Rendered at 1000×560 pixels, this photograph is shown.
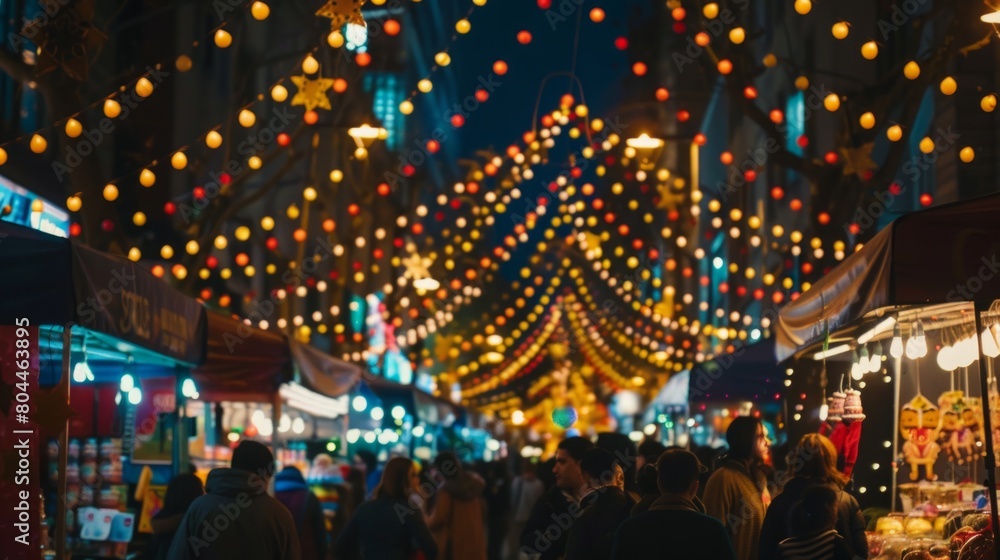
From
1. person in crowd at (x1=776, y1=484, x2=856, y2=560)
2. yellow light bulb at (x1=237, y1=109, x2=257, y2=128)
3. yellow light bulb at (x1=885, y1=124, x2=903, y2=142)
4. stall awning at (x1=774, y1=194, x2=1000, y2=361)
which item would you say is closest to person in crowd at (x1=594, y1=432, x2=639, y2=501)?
person in crowd at (x1=776, y1=484, x2=856, y2=560)

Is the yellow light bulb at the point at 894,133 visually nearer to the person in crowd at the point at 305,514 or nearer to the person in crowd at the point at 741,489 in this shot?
the person in crowd at the point at 741,489

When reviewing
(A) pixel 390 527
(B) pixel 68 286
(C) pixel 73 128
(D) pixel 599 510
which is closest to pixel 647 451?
(A) pixel 390 527

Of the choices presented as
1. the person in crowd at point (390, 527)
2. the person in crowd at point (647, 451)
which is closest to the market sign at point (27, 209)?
the person in crowd at point (390, 527)

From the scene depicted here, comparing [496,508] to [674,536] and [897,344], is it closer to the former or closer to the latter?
[897,344]

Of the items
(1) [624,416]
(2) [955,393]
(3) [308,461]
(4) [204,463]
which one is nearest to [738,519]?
(2) [955,393]

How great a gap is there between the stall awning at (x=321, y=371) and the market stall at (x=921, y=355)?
4963mm

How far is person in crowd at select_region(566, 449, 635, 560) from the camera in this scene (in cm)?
695

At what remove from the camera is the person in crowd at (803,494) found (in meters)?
7.27

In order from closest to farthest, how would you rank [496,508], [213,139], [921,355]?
1. [921,355]
2. [213,139]
3. [496,508]

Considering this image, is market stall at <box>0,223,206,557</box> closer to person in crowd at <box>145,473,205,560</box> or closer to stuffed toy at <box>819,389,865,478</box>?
person in crowd at <box>145,473,205,560</box>

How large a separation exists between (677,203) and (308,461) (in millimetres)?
10180

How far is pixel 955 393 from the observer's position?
9.54 metres

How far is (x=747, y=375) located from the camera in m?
13.9

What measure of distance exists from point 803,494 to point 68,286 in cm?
403
